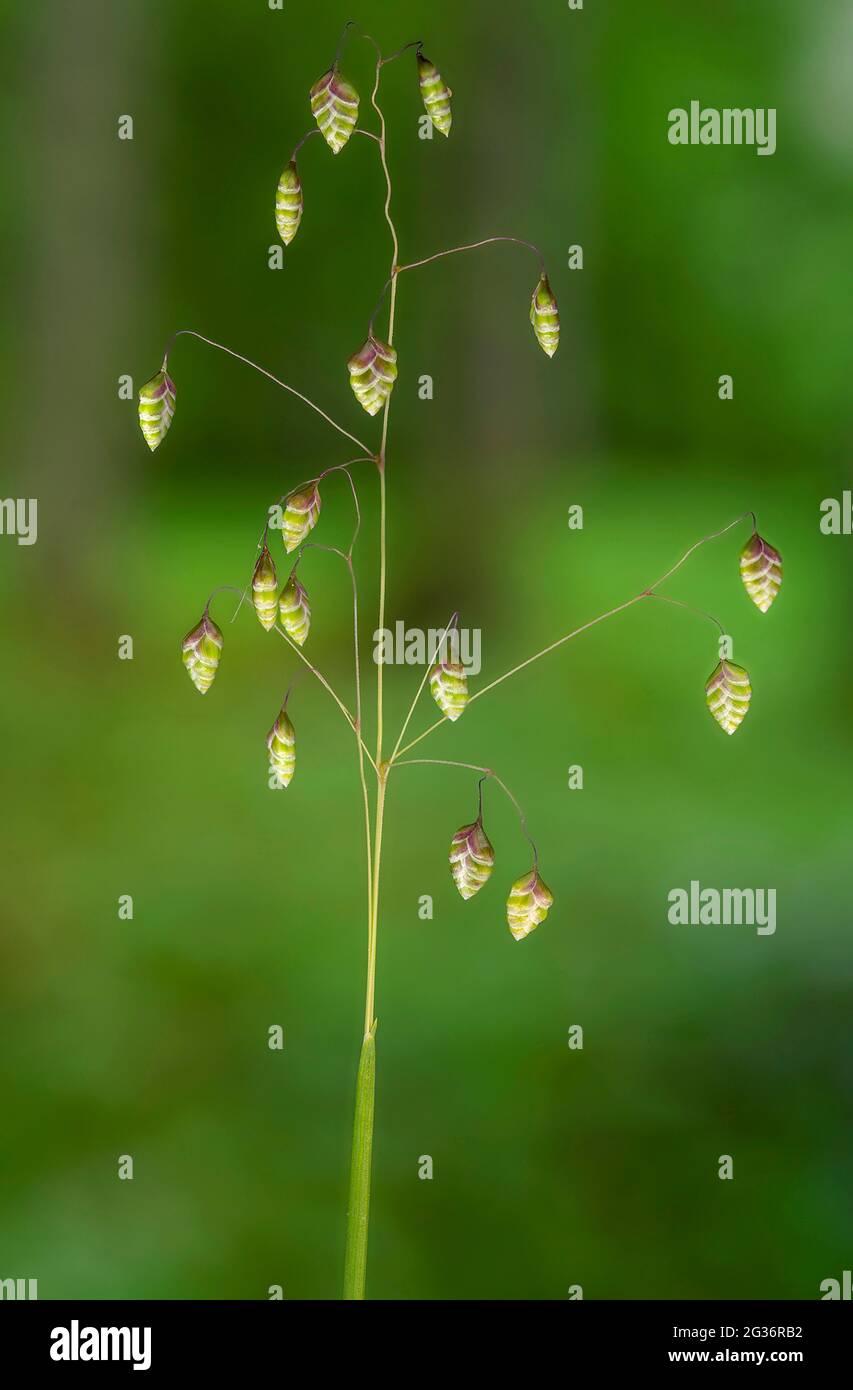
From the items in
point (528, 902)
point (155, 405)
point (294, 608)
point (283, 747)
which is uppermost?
point (155, 405)

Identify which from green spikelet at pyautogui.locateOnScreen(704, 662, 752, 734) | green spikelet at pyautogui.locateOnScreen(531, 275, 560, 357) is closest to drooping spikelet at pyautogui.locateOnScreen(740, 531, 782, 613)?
green spikelet at pyautogui.locateOnScreen(704, 662, 752, 734)

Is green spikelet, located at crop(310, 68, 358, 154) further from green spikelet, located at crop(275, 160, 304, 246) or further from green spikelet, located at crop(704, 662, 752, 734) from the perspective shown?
green spikelet, located at crop(704, 662, 752, 734)

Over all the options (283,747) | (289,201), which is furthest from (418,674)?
(289,201)

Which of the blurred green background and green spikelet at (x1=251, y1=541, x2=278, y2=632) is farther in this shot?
the blurred green background

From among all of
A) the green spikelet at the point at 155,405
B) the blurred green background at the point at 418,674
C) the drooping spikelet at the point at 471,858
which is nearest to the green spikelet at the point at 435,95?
the green spikelet at the point at 155,405

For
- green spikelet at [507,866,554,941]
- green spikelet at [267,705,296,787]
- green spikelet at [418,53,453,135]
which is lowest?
green spikelet at [507,866,554,941]

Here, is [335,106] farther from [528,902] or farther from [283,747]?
[528,902]
